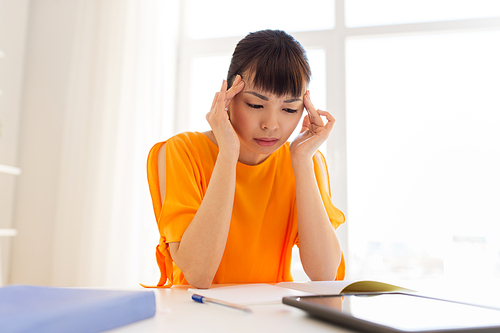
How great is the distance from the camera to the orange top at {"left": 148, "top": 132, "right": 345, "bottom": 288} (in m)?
0.99

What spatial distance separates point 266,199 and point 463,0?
2.31 metres

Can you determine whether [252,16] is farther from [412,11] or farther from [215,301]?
[215,301]

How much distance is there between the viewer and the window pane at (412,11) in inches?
99.0

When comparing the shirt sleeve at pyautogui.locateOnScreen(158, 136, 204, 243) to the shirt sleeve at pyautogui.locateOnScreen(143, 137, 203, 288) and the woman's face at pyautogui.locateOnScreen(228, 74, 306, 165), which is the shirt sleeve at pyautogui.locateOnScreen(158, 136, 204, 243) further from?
the woman's face at pyautogui.locateOnScreen(228, 74, 306, 165)

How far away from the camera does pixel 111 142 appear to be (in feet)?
8.04

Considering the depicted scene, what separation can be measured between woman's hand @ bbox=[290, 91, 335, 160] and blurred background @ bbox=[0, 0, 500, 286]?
1480 millimetres

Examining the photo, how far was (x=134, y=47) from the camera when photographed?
2.52m

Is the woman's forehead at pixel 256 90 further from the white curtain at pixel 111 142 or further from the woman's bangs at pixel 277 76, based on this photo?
the white curtain at pixel 111 142

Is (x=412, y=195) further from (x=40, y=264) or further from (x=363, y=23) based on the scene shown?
(x=40, y=264)

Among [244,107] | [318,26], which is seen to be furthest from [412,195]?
[244,107]

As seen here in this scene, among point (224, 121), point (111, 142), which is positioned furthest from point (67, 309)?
point (111, 142)

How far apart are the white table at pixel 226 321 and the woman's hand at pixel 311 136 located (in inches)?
24.6

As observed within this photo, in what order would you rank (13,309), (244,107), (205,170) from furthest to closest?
(205,170), (244,107), (13,309)

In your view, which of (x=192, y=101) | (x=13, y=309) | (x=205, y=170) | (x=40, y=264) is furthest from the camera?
(x=192, y=101)
